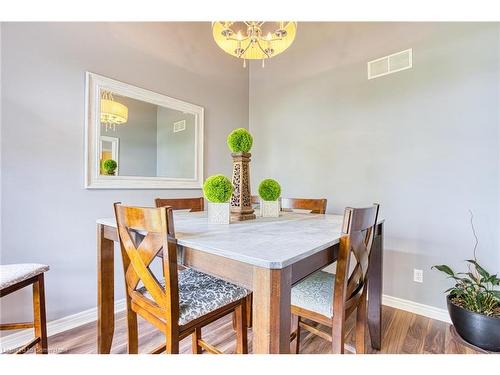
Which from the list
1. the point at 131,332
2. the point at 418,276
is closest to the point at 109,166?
the point at 131,332

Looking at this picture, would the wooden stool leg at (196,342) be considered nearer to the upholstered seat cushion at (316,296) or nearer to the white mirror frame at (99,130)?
the upholstered seat cushion at (316,296)

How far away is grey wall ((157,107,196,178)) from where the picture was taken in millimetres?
2289

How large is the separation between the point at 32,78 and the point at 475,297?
322cm

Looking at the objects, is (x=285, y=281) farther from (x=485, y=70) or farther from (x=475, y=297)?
(x=485, y=70)

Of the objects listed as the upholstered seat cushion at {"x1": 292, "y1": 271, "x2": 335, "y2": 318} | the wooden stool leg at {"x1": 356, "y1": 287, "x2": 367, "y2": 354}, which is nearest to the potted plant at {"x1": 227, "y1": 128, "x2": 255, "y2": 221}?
the upholstered seat cushion at {"x1": 292, "y1": 271, "x2": 335, "y2": 318}

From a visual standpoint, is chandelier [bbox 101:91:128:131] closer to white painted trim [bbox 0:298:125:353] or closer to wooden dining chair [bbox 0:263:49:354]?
wooden dining chair [bbox 0:263:49:354]

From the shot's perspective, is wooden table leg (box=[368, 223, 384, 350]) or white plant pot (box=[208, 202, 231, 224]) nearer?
white plant pot (box=[208, 202, 231, 224])

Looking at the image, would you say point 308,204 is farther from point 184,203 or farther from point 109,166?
point 109,166

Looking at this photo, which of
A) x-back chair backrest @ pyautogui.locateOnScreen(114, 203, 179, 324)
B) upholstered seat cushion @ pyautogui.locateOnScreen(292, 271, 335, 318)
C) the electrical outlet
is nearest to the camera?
x-back chair backrest @ pyautogui.locateOnScreen(114, 203, 179, 324)

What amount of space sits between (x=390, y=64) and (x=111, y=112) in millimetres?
2420

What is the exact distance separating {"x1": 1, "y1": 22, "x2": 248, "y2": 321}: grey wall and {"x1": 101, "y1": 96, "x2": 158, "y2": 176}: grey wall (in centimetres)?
18

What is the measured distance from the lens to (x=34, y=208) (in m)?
1.61
